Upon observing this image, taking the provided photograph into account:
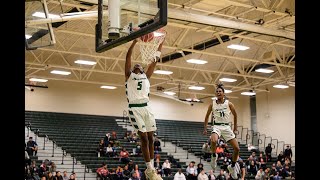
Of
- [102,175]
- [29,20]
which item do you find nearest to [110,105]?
[102,175]

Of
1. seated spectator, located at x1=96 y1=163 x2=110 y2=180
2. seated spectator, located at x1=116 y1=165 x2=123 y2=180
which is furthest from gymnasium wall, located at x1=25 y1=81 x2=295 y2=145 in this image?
seated spectator, located at x1=116 y1=165 x2=123 y2=180

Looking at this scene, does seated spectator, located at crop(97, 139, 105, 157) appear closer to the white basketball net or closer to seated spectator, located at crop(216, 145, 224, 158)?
seated spectator, located at crop(216, 145, 224, 158)

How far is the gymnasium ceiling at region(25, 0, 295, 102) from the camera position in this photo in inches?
922

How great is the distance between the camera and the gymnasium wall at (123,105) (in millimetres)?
37875

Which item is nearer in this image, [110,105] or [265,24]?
[265,24]

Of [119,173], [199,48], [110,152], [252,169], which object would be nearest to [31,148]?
[110,152]

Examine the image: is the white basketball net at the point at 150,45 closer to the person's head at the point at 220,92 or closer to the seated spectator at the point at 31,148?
the person's head at the point at 220,92

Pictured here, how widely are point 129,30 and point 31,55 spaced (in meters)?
25.9

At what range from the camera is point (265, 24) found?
2539 centimetres

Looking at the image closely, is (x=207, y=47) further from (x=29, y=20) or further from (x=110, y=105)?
(x=29, y=20)

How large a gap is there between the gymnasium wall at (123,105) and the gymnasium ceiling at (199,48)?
39.2 inches

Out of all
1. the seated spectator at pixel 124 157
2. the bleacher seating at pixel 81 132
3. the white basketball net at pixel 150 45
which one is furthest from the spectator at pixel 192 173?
the white basketball net at pixel 150 45
